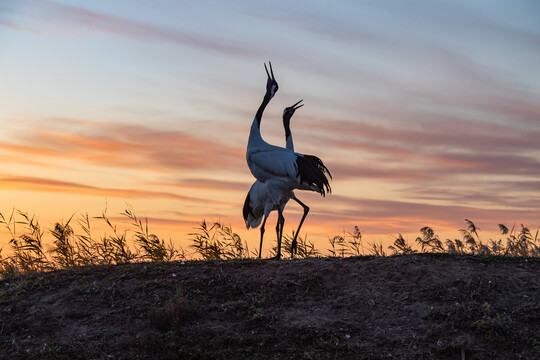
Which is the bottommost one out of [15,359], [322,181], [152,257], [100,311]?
[15,359]

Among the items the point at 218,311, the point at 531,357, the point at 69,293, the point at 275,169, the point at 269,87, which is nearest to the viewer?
the point at 531,357

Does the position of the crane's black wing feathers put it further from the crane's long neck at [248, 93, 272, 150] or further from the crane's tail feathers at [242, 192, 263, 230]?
the crane's long neck at [248, 93, 272, 150]

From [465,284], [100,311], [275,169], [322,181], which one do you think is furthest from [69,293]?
[465,284]

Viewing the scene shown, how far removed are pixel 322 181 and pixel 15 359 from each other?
6.25 meters

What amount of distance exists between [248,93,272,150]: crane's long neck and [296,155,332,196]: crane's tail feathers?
1012mm

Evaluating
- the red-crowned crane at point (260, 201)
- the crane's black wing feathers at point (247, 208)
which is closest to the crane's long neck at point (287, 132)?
the red-crowned crane at point (260, 201)

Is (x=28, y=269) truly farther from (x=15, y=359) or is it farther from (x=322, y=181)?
(x=322, y=181)

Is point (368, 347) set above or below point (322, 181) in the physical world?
below

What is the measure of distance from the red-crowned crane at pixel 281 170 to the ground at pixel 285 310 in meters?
1.98

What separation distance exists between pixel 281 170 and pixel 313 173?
0.63m

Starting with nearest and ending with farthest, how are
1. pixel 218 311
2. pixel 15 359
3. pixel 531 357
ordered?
pixel 531 357
pixel 15 359
pixel 218 311

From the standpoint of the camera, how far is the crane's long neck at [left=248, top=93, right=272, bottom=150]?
40.2ft

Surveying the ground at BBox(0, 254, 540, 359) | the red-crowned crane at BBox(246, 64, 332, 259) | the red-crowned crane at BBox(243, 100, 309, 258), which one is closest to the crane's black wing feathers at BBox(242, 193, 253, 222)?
the red-crowned crane at BBox(243, 100, 309, 258)

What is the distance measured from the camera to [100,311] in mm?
8844
